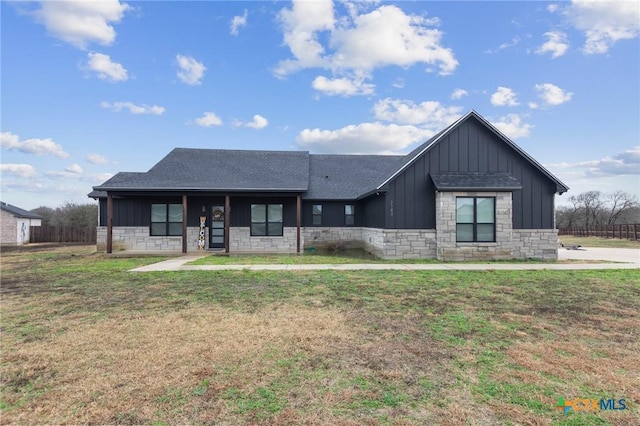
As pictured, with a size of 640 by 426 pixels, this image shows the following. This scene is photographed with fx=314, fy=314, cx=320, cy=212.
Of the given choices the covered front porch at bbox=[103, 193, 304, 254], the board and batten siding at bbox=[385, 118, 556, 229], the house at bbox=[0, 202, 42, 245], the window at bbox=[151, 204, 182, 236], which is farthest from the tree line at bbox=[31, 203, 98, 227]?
the board and batten siding at bbox=[385, 118, 556, 229]

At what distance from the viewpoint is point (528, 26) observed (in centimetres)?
1425

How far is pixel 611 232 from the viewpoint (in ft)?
99.8

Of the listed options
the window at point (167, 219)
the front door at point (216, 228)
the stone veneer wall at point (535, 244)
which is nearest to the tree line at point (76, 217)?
the window at point (167, 219)

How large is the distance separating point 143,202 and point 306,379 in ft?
58.2

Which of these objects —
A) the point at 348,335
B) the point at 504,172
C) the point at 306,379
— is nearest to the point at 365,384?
the point at 306,379

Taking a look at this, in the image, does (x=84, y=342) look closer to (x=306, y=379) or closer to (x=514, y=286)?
(x=306, y=379)

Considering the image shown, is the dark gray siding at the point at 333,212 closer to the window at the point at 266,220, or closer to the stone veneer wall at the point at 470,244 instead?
the window at the point at 266,220

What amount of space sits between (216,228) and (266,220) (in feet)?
9.80

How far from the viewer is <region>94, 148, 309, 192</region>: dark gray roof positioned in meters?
16.2

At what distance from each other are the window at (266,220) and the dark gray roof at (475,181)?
28.7 feet

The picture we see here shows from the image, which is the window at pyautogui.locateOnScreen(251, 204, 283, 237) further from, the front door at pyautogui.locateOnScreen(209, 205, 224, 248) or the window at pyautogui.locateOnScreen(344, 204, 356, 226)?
the window at pyautogui.locateOnScreen(344, 204, 356, 226)

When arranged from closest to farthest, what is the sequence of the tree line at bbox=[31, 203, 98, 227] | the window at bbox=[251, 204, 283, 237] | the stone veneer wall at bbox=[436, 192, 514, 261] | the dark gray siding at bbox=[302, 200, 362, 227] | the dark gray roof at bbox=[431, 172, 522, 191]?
the dark gray roof at bbox=[431, 172, 522, 191] → the stone veneer wall at bbox=[436, 192, 514, 261] → the window at bbox=[251, 204, 283, 237] → the dark gray siding at bbox=[302, 200, 362, 227] → the tree line at bbox=[31, 203, 98, 227]

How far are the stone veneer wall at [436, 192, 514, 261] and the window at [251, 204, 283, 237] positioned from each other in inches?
344

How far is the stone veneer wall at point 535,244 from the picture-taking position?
1403 centimetres
